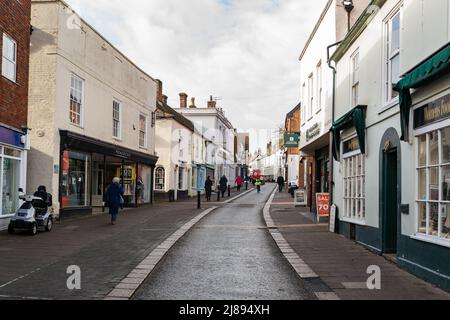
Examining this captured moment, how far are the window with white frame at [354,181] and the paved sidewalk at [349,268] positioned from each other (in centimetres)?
80

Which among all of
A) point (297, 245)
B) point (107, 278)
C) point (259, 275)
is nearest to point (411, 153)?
point (259, 275)

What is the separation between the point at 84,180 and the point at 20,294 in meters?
13.6

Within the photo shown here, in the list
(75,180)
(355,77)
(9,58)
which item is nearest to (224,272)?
(355,77)

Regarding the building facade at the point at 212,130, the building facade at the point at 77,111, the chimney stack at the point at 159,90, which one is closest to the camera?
the building facade at the point at 77,111

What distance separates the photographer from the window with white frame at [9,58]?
14461 millimetres

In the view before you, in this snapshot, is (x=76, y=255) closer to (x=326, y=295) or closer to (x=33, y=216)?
(x=33, y=216)

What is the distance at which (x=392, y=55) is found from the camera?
1079 cm

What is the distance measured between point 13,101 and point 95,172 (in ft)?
33.9

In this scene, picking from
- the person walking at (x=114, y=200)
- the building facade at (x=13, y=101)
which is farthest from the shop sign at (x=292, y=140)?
the building facade at (x=13, y=101)

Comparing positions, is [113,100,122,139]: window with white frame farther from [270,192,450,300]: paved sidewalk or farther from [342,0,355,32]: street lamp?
[342,0,355,32]: street lamp

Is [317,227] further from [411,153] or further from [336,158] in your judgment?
[411,153]

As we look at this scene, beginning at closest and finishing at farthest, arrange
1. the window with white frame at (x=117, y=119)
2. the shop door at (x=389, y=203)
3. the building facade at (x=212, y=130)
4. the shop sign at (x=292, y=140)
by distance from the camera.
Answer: the shop door at (x=389, y=203) < the window with white frame at (x=117, y=119) < the shop sign at (x=292, y=140) < the building facade at (x=212, y=130)

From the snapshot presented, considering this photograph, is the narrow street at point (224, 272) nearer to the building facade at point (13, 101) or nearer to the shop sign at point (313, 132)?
the building facade at point (13, 101)
